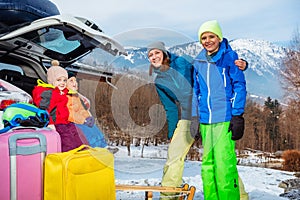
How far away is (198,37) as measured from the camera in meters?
2.31

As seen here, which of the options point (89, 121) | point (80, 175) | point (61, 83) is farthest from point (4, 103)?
point (80, 175)

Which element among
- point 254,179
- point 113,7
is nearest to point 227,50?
point 113,7

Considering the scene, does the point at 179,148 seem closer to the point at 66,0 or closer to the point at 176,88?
the point at 176,88

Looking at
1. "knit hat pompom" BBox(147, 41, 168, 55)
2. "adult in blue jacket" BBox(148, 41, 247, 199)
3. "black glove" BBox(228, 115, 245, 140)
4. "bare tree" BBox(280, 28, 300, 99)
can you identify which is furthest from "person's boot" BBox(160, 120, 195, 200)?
"bare tree" BBox(280, 28, 300, 99)

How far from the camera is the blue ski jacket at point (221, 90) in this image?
209cm

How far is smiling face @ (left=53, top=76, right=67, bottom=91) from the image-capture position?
243cm

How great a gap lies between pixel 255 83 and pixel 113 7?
2.11 metres

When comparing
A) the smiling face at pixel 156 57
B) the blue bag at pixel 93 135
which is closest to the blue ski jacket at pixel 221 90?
the smiling face at pixel 156 57

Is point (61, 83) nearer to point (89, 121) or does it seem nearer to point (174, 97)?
point (89, 121)

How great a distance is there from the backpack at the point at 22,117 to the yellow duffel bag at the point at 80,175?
0.21 meters

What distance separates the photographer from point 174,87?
187 cm

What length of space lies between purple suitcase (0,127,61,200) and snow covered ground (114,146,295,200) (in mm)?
364

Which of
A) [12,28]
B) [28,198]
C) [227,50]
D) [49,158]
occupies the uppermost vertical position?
[12,28]

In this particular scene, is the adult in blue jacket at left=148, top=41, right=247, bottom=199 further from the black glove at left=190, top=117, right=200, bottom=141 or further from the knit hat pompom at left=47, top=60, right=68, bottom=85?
the knit hat pompom at left=47, top=60, right=68, bottom=85
